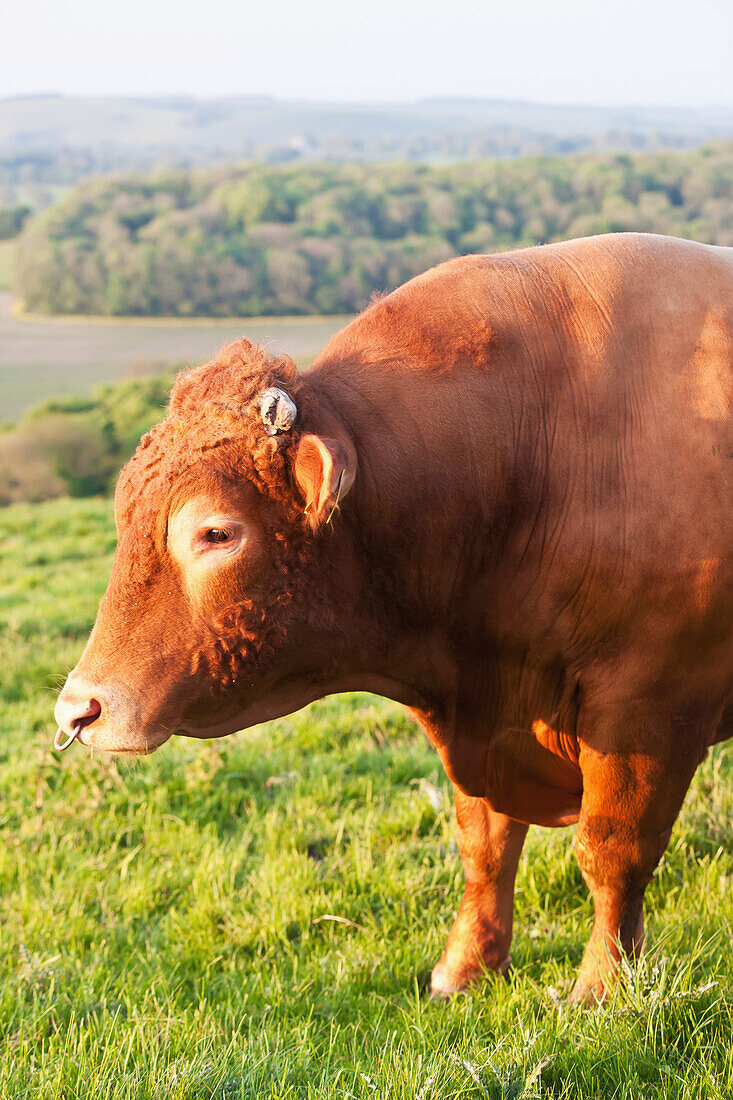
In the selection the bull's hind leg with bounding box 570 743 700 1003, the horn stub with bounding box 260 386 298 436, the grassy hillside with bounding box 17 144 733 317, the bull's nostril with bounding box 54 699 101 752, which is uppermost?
the horn stub with bounding box 260 386 298 436

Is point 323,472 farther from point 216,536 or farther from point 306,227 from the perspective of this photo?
point 306,227

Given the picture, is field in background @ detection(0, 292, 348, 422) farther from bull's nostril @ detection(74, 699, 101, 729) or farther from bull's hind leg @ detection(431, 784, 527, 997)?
bull's nostril @ detection(74, 699, 101, 729)

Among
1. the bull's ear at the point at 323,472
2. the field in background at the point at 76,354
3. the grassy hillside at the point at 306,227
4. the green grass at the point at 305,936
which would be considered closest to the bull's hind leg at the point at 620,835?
the green grass at the point at 305,936

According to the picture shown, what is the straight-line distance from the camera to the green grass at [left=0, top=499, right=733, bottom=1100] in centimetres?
273

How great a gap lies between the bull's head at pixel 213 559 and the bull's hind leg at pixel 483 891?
4.22 feet

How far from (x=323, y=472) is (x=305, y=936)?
7.03 feet

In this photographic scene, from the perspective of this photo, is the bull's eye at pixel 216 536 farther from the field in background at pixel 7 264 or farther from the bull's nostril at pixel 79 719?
the field in background at pixel 7 264

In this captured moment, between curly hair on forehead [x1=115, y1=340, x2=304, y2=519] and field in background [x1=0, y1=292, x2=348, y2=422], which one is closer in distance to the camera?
curly hair on forehead [x1=115, y1=340, x2=304, y2=519]

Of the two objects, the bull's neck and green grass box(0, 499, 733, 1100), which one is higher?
the bull's neck

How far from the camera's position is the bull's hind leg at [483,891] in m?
3.50

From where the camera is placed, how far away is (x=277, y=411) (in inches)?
95.2

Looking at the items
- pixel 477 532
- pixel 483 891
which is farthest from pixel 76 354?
pixel 477 532

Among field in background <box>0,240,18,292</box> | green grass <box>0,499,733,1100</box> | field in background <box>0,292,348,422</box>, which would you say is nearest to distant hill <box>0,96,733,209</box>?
field in background <box>0,240,18,292</box>

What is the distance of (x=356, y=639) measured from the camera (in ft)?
8.99
